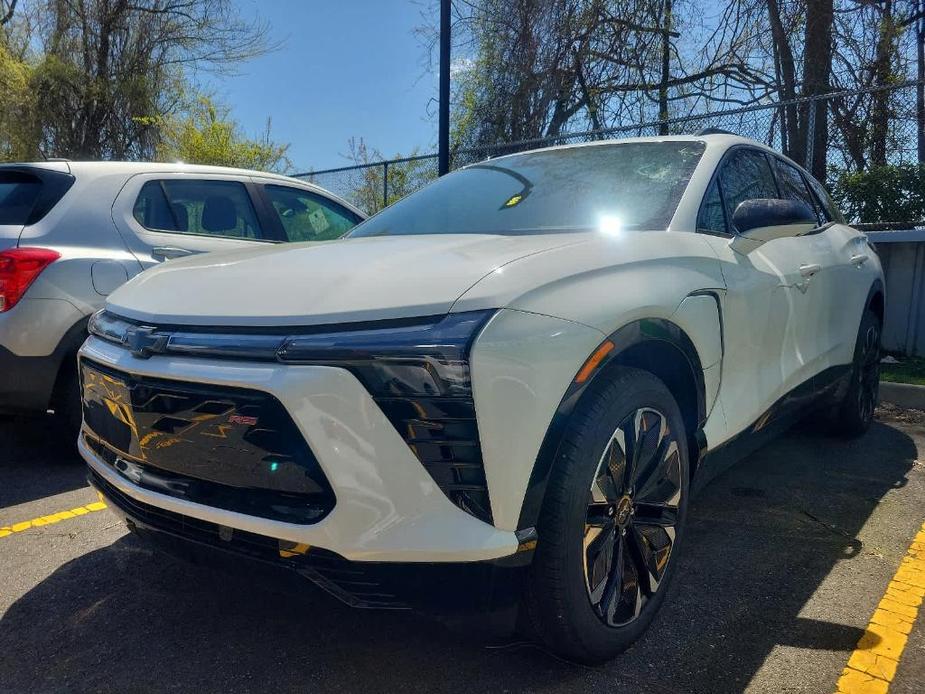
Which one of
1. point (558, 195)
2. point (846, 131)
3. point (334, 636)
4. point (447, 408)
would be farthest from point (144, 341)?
point (846, 131)

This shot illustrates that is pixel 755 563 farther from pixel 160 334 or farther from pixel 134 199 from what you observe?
pixel 134 199

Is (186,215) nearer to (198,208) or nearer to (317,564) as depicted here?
(198,208)

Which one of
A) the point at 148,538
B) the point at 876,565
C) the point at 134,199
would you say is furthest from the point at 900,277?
the point at 148,538

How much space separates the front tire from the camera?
188 cm

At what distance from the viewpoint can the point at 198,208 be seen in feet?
15.3

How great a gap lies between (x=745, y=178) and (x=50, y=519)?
3.51 metres

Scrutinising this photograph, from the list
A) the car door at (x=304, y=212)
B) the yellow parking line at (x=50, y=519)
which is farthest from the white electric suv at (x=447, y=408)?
the car door at (x=304, y=212)

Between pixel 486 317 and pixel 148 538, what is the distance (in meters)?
1.22

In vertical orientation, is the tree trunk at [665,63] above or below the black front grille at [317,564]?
above

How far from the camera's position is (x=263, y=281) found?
2.04 m

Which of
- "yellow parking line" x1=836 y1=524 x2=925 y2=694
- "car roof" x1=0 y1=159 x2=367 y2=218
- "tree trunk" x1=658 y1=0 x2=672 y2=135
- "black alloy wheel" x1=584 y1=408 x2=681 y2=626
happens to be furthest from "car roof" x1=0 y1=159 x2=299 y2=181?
"tree trunk" x1=658 y1=0 x2=672 y2=135

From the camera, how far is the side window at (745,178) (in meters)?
3.08

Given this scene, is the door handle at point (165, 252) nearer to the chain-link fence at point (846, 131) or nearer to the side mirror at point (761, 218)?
the side mirror at point (761, 218)

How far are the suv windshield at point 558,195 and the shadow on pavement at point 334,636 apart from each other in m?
1.38
